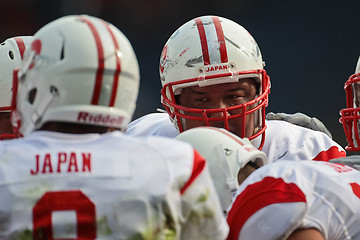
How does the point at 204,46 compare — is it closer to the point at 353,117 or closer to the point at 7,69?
the point at 353,117

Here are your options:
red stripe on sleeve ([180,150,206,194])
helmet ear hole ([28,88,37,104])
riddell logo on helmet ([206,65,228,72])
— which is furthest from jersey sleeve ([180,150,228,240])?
→ riddell logo on helmet ([206,65,228,72])

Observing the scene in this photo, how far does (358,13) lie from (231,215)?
3.87 metres

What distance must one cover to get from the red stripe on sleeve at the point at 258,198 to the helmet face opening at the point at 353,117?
1.04 metres

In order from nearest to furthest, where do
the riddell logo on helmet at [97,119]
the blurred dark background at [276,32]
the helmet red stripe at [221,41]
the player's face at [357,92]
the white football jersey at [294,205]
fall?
the riddell logo on helmet at [97,119]
the white football jersey at [294,205]
the player's face at [357,92]
the helmet red stripe at [221,41]
the blurred dark background at [276,32]

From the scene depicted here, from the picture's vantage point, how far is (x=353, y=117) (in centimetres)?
254

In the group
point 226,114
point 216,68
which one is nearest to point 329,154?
point 226,114

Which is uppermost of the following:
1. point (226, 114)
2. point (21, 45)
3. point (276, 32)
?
point (21, 45)

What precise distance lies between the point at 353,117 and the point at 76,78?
1.50 m

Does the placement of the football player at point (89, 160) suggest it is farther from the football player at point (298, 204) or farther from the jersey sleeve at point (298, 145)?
the jersey sleeve at point (298, 145)

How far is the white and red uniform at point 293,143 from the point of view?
2875 mm

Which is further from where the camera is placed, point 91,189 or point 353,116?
point 353,116

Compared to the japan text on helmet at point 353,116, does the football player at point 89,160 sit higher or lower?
higher

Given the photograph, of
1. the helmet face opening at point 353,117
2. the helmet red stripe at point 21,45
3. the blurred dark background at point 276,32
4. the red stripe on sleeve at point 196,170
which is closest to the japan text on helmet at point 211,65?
the helmet face opening at point 353,117

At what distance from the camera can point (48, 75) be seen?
4.68ft
